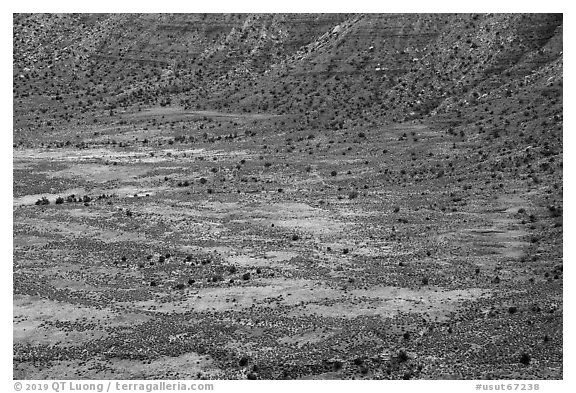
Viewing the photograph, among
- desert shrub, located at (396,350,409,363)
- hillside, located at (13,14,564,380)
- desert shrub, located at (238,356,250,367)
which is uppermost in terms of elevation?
hillside, located at (13,14,564,380)

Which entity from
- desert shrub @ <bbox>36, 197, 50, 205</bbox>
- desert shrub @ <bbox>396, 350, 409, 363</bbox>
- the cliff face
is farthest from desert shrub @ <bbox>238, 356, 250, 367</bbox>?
the cliff face

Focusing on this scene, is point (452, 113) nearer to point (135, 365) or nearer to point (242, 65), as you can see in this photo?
point (242, 65)

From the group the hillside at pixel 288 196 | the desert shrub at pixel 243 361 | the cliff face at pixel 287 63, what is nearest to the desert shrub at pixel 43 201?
the hillside at pixel 288 196

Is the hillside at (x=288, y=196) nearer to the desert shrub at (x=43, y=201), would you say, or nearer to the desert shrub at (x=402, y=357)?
the desert shrub at (x=402, y=357)

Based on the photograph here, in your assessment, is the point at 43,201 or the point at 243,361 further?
the point at 43,201

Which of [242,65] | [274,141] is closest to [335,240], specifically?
[274,141]

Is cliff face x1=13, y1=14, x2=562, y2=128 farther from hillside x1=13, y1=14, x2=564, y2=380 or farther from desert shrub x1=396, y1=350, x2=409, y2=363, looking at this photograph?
desert shrub x1=396, y1=350, x2=409, y2=363

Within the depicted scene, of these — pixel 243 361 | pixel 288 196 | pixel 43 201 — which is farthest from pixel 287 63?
pixel 243 361

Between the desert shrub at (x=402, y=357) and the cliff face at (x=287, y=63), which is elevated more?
the cliff face at (x=287, y=63)

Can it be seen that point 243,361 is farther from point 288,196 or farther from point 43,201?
point 43,201
